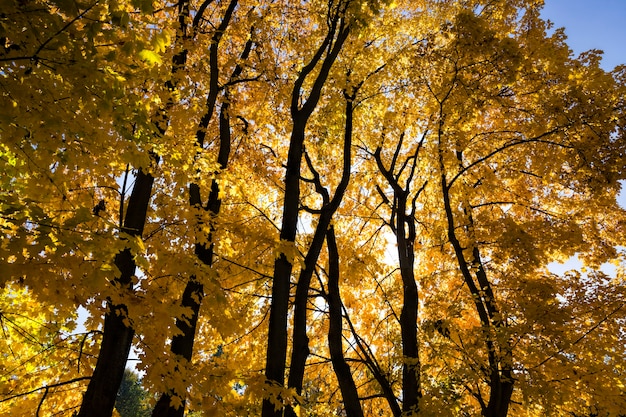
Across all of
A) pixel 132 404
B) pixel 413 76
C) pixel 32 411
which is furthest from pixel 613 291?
pixel 132 404

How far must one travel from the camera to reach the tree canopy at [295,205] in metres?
4.07

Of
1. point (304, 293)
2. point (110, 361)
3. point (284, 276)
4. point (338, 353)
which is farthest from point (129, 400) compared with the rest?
point (284, 276)

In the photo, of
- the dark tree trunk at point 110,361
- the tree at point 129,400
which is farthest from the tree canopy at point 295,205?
the tree at point 129,400

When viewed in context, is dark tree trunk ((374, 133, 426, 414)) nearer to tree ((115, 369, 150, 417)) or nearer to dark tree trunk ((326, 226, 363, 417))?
dark tree trunk ((326, 226, 363, 417))

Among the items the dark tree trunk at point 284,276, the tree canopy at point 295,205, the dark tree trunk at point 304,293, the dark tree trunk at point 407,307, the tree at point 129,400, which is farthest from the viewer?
the tree at point 129,400

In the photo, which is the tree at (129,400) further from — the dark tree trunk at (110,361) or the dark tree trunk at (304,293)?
the dark tree trunk at (110,361)

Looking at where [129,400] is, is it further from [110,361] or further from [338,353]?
[110,361]

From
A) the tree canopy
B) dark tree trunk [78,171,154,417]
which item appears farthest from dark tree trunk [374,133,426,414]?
dark tree trunk [78,171,154,417]

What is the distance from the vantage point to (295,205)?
653 centimetres

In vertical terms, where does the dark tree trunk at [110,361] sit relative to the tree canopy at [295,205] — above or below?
below

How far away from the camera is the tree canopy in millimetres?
4074

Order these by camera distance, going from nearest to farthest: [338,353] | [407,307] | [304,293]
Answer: [304,293] → [338,353] → [407,307]

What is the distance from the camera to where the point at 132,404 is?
210 ft

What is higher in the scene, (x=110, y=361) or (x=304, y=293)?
(x=304, y=293)
